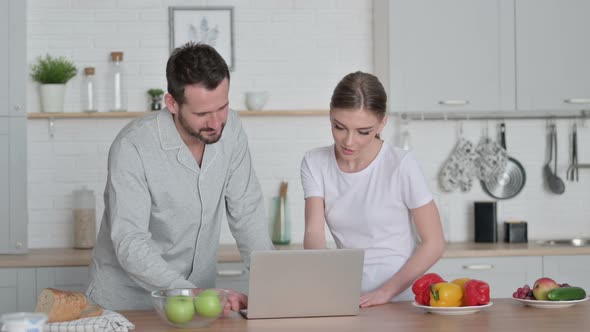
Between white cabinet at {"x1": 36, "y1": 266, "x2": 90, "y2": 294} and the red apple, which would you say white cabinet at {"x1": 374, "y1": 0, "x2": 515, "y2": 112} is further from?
the red apple

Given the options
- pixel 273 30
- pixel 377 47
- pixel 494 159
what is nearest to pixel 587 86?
pixel 494 159

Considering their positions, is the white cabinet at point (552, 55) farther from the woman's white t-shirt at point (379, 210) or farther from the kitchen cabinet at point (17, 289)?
the kitchen cabinet at point (17, 289)

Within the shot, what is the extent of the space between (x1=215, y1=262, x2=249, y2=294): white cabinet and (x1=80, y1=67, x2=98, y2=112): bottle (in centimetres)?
119

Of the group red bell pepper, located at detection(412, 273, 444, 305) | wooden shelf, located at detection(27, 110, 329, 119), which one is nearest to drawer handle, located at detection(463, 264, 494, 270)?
wooden shelf, located at detection(27, 110, 329, 119)

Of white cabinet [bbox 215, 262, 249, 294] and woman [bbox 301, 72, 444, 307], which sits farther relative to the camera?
white cabinet [bbox 215, 262, 249, 294]

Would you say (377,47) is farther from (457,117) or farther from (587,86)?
(587,86)

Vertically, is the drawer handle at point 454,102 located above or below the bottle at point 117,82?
below

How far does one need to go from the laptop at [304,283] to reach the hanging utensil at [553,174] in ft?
9.41

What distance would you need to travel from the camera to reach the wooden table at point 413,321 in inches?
99.8

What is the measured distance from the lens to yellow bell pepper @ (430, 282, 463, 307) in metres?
2.73

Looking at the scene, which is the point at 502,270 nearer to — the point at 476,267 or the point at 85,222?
the point at 476,267

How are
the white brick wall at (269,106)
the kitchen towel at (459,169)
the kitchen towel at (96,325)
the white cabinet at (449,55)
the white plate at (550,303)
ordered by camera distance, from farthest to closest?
the kitchen towel at (459,169) → the white brick wall at (269,106) → the white cabinet at (449,55) → the white plate at (550,303) → the kitchen towel at (96,325)

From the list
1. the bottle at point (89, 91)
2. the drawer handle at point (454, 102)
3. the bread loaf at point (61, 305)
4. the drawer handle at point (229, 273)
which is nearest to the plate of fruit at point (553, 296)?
the bread loaf at point (61, 305)

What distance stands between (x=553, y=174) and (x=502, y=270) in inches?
35.2
